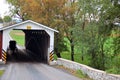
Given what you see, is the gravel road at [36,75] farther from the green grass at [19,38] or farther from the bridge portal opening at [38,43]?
the green grass at [19,38]

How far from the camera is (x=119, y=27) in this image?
63.5ft

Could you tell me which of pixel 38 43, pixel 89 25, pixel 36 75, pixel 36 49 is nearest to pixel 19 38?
pixel 36 49

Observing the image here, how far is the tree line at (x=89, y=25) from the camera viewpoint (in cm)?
2017

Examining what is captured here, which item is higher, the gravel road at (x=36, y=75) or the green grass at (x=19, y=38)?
the green grass at (x=19, y=38)

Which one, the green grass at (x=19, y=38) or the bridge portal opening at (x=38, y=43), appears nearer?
the bridge portal opening at (x=38, y=43)

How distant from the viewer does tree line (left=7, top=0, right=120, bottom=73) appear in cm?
2017

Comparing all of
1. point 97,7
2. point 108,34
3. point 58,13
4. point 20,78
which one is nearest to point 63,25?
point 58,13

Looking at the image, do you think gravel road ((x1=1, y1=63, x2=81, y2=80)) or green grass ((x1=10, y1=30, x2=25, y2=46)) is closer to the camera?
gravel road ((x1=1, y1=63, x2=81, y2=80))

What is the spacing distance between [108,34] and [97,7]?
13.3ft

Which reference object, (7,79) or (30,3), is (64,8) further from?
(7,79)

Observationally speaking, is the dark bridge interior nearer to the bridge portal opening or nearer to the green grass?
the bridge portal opening

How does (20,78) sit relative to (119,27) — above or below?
below

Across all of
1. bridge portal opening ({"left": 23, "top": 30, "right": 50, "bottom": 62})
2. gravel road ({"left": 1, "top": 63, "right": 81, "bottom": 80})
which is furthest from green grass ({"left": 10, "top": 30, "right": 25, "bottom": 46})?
gravel road ({"left": 1, "top": 63, "right": 81, "bottom": 80})

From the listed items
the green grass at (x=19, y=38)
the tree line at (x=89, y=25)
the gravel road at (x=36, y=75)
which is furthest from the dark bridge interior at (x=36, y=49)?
the green grass at (x=19, y=38)
